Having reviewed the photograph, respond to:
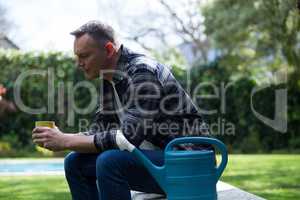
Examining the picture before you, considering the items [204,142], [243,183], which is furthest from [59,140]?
[243,183]

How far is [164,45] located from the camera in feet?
79.6

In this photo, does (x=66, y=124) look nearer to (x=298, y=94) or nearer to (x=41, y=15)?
(x=298, y=94)

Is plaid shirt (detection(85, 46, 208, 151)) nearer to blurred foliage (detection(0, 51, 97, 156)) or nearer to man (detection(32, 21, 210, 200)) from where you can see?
man (detection(32, 21, 210, 200))

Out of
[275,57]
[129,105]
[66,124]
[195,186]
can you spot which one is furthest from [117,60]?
[275,57]

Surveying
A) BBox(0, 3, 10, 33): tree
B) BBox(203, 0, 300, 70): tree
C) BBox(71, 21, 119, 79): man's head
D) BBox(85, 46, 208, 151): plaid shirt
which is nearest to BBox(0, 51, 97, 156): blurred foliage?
BBox(203, 0, 300, 70): tree

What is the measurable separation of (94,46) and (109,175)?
2.07 feet

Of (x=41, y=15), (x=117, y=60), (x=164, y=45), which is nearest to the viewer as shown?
(x=117, y=60)

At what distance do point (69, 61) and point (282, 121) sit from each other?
16.2 ft

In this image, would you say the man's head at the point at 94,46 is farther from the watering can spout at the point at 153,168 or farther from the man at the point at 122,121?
the watering can spout at the point at 153,168

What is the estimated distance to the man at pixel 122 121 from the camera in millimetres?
2479

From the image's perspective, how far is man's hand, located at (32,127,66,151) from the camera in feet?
8.25

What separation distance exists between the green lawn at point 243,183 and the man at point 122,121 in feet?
6.46

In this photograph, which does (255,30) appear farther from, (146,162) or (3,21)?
(146,162)

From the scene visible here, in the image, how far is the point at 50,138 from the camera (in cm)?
252
